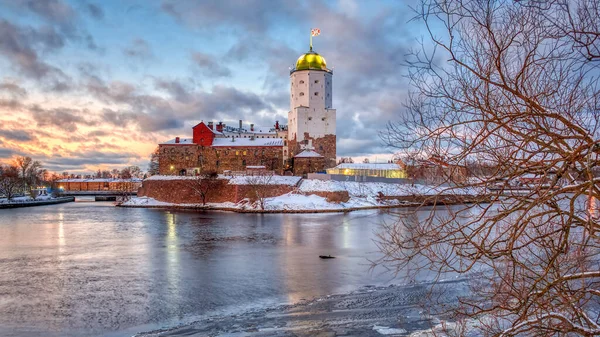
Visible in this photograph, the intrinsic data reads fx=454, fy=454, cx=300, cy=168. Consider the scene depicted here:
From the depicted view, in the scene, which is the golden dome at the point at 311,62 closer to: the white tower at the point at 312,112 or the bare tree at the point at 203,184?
the white tower at the point at 312,112

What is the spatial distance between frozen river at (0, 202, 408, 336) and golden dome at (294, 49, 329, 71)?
29246 mm

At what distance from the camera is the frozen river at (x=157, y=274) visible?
30.6 ft

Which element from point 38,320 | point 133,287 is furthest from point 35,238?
point 38,320

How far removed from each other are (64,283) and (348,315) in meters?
7.93

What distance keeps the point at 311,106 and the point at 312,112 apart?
69 centimetres

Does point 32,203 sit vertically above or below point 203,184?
below

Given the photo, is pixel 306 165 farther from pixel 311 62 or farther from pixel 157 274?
pixel 157 274

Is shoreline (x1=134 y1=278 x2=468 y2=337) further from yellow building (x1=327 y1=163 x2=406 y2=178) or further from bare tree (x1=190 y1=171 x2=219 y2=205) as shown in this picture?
yellow building (x1=327 y1=163 x2=406 y2=178)

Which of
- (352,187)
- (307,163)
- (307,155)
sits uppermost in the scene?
(307,155)

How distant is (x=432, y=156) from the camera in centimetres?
355

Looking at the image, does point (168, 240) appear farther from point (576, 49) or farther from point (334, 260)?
point (576, 49)

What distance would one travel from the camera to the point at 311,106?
1951 inches

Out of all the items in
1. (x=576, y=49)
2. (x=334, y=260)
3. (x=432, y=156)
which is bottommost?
(x=334, y=260)

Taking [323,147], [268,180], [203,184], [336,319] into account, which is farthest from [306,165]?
[336,319]
